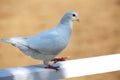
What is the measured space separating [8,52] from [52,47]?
2.24 m

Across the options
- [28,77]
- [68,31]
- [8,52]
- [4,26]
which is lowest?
[28,77]

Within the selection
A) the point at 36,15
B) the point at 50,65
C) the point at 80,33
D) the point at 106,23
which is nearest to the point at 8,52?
the point at 36,15

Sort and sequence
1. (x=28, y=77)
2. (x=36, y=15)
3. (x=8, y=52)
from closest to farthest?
(x=28, y=77) → (x=8, y=52) → (x=36, y=15)

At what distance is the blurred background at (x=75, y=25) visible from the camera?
10.8ft

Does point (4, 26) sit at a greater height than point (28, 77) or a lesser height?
greater

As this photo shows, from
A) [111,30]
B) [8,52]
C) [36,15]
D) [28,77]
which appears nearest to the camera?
[28,77]

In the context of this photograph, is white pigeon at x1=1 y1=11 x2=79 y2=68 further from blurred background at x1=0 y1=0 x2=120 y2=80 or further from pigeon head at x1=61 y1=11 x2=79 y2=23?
blurred background at x1=0 y1=0 x2=120 y2=80

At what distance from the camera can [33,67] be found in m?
1.06

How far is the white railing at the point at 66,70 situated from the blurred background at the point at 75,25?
208 cm

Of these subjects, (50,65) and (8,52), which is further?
(8,52)

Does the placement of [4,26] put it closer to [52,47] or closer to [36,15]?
[36,15]

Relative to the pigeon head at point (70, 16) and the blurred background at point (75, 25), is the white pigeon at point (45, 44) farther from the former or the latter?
the blurred background at point (75, 25)

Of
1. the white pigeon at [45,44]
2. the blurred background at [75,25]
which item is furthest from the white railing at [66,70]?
the blurred background at [75,25]

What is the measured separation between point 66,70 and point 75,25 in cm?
251
